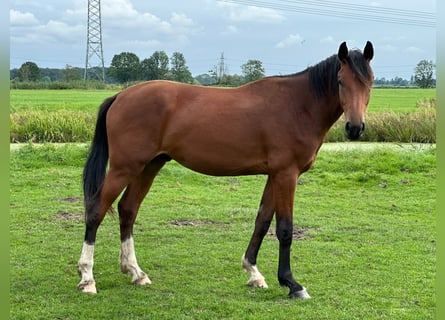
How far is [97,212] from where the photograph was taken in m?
4.34

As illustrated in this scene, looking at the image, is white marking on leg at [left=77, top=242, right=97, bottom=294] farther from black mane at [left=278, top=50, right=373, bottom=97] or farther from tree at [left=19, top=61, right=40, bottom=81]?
tree at [left=19, top=61, right=40, bottom=81]

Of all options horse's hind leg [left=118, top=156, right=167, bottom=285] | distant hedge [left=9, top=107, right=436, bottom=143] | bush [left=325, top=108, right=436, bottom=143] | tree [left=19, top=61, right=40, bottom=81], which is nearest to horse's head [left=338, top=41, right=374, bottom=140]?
horse's hind leg [left=118, top=156, right=167, bottom=285]

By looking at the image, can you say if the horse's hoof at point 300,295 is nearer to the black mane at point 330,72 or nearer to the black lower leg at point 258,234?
the black lower leg at point 258,234

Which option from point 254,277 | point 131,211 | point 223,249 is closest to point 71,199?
point 223,249

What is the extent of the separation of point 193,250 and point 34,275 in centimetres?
169

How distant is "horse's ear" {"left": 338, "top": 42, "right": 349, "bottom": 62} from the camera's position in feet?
12.7

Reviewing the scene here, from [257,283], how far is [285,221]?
2.13ft

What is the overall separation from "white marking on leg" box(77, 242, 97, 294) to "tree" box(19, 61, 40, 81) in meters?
46.4

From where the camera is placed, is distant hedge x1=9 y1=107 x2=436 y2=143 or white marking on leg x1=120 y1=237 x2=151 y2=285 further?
distant hedge x1=9 y1=107 x2=436 y2=143

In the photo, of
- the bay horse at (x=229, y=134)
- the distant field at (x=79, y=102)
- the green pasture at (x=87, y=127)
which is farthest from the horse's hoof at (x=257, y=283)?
the distant field at (x=79, y=102)

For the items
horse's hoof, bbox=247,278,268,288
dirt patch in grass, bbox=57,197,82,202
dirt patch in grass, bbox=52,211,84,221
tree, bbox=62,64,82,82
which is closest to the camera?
horse's hoof, bbox=247,278,268,288

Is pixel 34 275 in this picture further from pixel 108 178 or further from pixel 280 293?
pixel 280 293

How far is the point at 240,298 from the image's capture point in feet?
13.5

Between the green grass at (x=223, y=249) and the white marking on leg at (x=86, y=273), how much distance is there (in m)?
0.09
